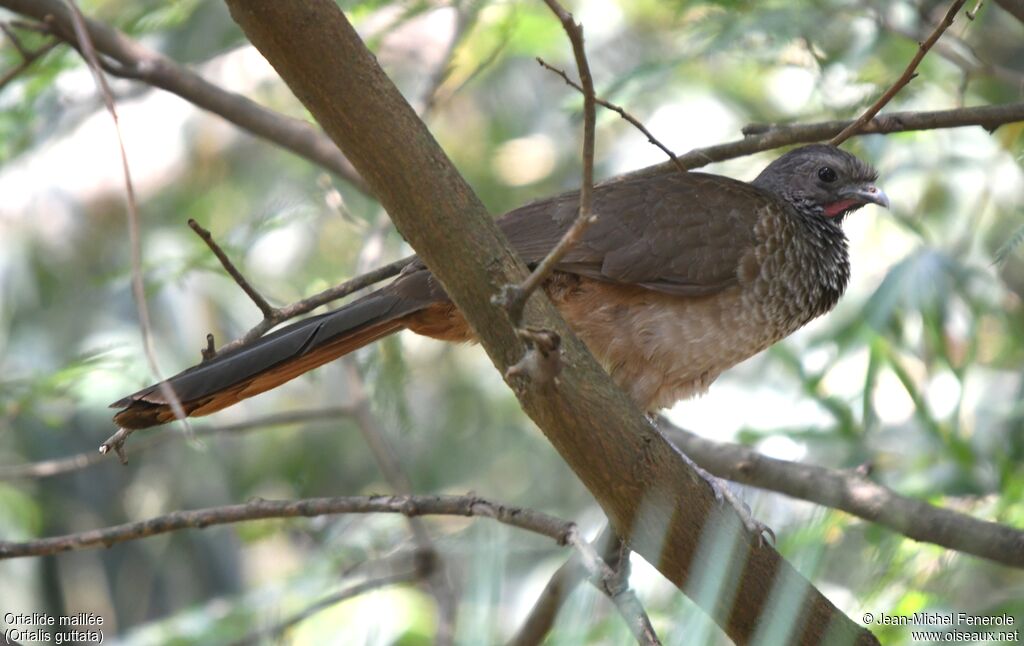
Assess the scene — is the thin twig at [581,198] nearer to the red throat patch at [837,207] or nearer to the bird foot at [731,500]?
the bird foot at [731,500]

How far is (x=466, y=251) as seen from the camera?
220 centimetres

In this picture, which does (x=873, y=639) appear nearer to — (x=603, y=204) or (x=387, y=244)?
(x=603, y=204)

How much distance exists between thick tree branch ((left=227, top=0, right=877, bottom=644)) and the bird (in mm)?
949

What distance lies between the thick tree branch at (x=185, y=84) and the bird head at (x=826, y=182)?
4.95ft

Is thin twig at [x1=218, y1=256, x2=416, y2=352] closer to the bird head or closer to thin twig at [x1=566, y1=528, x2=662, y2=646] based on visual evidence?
thin twig at [x1=566, y1=528, x2=662, y2=646]

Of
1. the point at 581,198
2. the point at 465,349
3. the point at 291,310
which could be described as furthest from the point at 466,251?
the point at 465,349

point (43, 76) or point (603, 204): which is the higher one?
point (43, 76)

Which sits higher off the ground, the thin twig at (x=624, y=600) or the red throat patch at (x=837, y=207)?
the red throat patch at (x=837, y=207)

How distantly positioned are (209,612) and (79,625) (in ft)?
4.87

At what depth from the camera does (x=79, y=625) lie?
5.62m

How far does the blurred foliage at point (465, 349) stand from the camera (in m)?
3.70

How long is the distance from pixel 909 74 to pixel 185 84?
2.33 meters

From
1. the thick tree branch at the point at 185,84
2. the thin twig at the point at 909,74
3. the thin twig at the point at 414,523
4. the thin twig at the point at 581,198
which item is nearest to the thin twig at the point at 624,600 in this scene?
the thin twig at the point at 581,198

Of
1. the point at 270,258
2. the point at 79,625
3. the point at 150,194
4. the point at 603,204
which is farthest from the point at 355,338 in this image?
the point at 150,194
